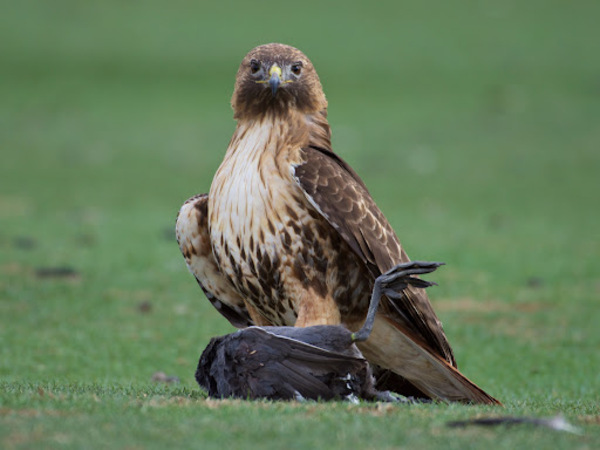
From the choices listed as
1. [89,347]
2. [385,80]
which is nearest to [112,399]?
[89,347]

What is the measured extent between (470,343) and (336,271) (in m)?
3.97

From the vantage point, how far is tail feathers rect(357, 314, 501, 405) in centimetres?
614

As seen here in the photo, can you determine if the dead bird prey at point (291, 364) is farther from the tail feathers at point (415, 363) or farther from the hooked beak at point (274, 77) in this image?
the hooked beak at point (274, 77)

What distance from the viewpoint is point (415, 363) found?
6.31 meters

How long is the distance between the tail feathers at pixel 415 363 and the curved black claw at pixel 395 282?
1.37 ft

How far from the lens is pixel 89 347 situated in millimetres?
8977

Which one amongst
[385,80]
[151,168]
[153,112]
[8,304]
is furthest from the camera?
[385,80]

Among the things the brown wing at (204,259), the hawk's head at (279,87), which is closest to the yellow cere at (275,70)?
the hawk's head at (279,87)

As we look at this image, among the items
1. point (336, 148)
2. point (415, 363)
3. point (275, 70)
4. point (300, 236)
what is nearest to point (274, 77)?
point (275, 70)

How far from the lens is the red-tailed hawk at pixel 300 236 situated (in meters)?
5.91

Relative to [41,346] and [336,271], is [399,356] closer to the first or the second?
[336,271]

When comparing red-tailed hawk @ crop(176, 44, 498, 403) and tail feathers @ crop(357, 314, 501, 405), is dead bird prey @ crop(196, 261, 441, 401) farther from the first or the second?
tail feathers @ crop(357, 314, 501, 405)

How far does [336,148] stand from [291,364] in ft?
50.9

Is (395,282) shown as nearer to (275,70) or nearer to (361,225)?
(361,225)
